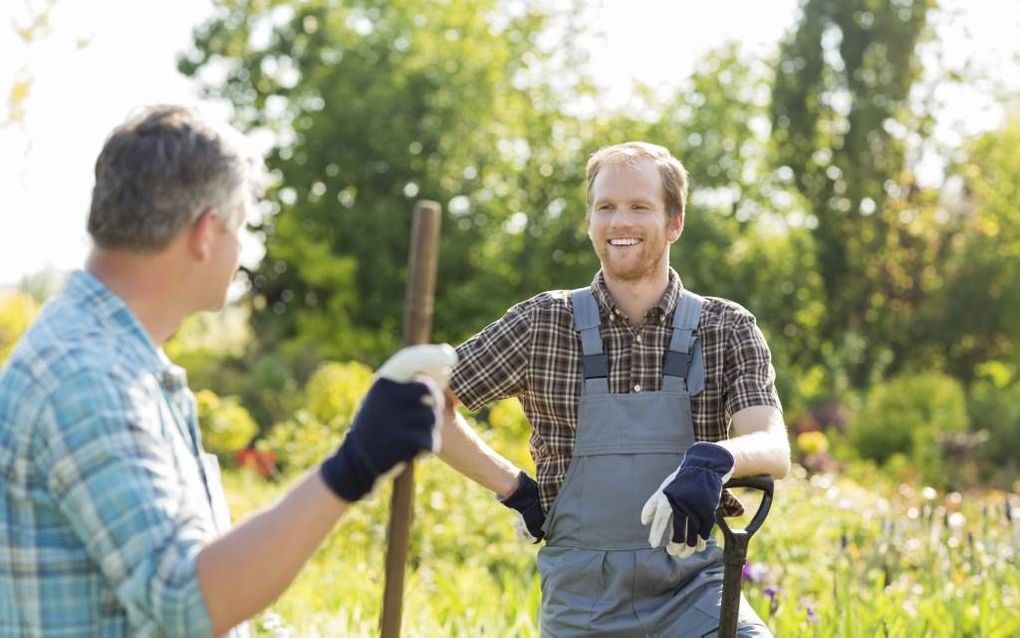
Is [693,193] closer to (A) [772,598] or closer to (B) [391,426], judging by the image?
(A) [772,598]

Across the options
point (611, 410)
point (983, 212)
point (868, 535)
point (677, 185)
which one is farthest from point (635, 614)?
point (983, 212)

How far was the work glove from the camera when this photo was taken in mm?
1768

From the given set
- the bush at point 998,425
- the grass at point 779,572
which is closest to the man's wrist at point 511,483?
the grass at point 779,572

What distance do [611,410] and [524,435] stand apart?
7505mm

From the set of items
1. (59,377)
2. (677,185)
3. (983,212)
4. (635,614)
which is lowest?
(635,614)

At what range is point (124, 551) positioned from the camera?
66.4 inches

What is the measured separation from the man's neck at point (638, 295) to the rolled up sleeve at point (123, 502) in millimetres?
1619

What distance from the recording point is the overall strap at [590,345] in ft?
10.2

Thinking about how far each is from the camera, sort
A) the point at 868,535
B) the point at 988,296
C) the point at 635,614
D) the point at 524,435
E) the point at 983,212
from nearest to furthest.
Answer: the point at 635,614 < the point at 868,535 < the point at 524,435 < the point at 988,296 < the point at 983,212

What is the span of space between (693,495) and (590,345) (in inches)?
25.4

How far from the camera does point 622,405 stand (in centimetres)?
305

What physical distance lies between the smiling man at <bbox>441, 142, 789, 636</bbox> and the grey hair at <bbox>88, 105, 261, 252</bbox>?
1.40 metres

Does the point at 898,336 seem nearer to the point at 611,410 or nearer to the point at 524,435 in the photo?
the point at 524,435

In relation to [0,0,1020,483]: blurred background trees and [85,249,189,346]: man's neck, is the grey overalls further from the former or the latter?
[0,0,1020,483]: blurred background trees
